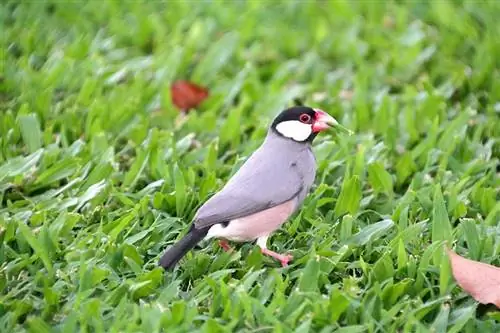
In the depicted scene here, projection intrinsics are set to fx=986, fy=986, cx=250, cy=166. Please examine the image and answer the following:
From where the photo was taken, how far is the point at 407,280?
3.72m

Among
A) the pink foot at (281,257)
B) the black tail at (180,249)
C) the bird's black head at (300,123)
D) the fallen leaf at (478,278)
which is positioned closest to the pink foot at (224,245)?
the pink foot at (281,257)

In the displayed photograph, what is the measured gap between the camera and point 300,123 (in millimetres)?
4285

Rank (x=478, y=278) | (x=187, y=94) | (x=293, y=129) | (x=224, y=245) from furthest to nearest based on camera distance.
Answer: (x=187, y=94) < (x=293, y=129) < (x=224, y=245) < (x=478, y=278)

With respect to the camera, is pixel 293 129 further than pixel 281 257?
Yes

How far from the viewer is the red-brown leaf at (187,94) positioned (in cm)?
554

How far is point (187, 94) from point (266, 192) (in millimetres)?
1795

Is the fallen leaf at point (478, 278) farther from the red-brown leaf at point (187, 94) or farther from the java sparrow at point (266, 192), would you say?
the red-brown leaf at point (187, 94)

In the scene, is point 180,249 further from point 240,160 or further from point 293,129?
point 240,160

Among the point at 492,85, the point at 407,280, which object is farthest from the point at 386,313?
the point at 492,85

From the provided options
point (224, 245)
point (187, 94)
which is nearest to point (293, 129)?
point (224, 245)

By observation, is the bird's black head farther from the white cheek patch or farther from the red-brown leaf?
the red-brown leaf

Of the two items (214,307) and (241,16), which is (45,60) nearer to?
(241,16)

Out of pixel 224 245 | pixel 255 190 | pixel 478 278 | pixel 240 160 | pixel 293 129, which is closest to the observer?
pixel 478 278

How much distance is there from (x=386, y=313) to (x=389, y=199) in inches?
42.4
